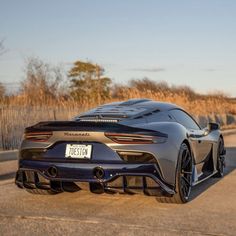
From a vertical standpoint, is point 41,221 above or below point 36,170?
below

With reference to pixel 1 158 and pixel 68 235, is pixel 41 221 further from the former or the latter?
pixel 1 158

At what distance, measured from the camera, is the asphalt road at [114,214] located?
5.43m

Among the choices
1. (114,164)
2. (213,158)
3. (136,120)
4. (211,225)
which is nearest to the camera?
(211,225)

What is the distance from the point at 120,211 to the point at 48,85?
24823mm

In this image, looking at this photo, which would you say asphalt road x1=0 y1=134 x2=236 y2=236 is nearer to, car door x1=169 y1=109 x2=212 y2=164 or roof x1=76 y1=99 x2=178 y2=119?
car door x1=169 y1=109 x2=212 y2=164

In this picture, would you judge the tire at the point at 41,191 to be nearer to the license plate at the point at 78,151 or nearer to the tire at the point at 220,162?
the license plate at the point at 78,151

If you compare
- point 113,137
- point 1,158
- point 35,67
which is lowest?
point 1,158

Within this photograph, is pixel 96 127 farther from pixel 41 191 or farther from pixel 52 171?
pixel 41 191

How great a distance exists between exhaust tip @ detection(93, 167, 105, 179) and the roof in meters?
0.87

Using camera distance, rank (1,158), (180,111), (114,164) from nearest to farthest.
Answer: (114,164), (180,111), (1,158)

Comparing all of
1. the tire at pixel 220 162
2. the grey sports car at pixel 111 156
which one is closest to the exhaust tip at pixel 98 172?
the grey sports car at pixel 111 156

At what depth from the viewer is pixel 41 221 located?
580 centimetres

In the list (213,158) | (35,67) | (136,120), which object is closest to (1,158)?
(213,158)

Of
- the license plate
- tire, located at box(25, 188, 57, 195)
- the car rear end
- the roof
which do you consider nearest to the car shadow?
tire, located at box(25, 188, 57, 195)
